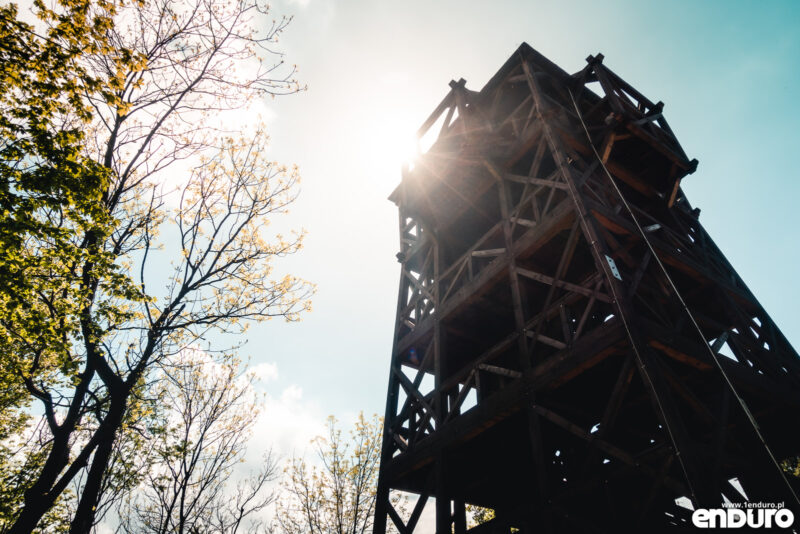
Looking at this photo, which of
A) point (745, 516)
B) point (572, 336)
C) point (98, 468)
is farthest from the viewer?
point (98, 468)

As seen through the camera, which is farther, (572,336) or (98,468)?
(98,468)

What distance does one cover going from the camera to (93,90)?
6457mm

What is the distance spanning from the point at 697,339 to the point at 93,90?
1120cm

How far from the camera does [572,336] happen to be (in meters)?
5.35

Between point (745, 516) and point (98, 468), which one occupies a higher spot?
point (98, 468)

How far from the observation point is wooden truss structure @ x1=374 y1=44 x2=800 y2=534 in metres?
4.61

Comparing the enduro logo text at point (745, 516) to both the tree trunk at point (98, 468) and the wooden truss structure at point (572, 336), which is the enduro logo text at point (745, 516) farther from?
the tree trunk at point (98, 468)

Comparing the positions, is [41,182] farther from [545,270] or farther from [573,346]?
[545,270]

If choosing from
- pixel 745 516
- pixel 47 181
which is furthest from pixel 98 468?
pixel 745 516

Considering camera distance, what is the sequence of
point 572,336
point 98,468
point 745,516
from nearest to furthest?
point 745,516, point 572,336, point 98,468

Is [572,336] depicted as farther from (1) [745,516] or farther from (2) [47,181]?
(2) [47,181]

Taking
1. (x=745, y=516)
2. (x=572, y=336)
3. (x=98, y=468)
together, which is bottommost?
(x=745, y=516)

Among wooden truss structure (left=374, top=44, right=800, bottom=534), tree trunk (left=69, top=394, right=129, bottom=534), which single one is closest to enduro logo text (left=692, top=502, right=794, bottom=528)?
wooden truss structure (left=374, top=44, right=800, bottom=534)

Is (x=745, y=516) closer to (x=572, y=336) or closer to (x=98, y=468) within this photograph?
(x=572, y=336)
